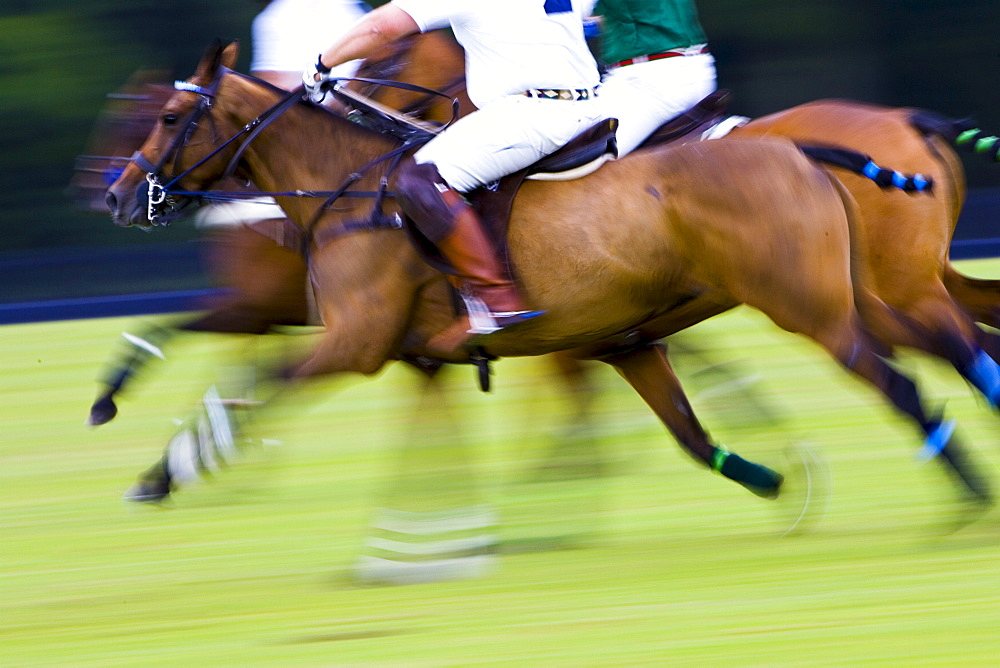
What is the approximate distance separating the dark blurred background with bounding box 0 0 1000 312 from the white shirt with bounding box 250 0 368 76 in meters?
7.48

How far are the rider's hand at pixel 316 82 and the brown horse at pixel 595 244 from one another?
6 centimetres

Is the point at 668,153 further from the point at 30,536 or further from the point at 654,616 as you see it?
the point at 30,536

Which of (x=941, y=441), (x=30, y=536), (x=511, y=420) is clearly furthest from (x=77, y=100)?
(x=941, y=441)

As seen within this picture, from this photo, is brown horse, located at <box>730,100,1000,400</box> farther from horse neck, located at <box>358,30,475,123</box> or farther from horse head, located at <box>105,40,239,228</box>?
horse head, located at <box>105,40,239,228</box>

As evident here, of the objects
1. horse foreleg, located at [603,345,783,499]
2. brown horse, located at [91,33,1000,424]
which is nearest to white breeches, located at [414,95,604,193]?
brown horse, located at [91,33,1000,424]

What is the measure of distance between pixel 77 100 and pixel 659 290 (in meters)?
11.0

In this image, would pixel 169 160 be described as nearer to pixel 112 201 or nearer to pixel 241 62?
pixel 112 201

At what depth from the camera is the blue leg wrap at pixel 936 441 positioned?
4508mm

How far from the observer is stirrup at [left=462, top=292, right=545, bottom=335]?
4.61 metres

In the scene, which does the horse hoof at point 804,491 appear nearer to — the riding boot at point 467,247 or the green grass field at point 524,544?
the green grass field at point 524,544

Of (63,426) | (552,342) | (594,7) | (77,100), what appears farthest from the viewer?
Result: (77,100)

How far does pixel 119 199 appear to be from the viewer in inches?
198

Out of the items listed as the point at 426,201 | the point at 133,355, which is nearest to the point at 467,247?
the point at 426,201

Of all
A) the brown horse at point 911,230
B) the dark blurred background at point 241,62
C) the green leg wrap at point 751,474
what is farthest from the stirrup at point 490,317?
the dark blurred background at point 241,62
